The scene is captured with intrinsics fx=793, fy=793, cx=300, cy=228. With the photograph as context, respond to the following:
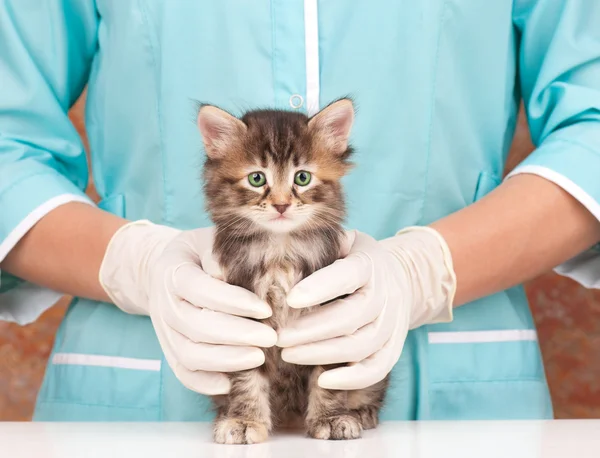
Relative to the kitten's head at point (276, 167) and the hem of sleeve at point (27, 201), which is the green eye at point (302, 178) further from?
the hem of sleeve at point (27, 201)

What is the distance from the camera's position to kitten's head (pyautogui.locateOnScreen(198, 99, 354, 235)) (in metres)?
1.43

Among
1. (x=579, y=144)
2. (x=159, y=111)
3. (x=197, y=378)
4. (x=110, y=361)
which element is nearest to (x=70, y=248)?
(x=110, y=361)

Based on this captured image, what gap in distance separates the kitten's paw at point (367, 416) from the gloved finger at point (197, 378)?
0.88 feet

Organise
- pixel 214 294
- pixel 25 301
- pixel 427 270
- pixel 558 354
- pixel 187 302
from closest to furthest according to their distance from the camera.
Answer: pixel 214 294, pixel 187 302, pixel 427 270, pixel 25 301, pixel 558 354

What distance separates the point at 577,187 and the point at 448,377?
55 centimetres

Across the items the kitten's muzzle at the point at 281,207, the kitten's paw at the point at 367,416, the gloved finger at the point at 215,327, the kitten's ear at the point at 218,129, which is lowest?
the kitten's paw at the point at 367,416

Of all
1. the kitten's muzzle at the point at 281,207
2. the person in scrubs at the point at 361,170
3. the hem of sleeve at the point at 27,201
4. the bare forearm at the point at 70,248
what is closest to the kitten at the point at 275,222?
the kitten's muzzle at the point at 281,207

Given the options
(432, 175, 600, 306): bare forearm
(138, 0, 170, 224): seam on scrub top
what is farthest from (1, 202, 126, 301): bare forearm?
(432, 175, 600, 306): bare forearm

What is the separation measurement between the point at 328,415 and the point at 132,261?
0.63m

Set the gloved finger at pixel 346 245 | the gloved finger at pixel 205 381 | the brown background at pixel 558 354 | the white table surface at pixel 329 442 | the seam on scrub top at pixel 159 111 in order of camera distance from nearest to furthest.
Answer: the white table surface at pixel 329 442 < the gloved finger at pixel 205 381 < the gloved finger at pixel 346 245 < the seam on scrub top at pixel 159 111 < the brown background at pixel 558 354

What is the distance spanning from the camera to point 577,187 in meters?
1.87

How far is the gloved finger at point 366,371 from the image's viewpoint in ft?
4.79

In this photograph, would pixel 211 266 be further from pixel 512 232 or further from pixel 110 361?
pixel 512 232

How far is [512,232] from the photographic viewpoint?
1.88m
